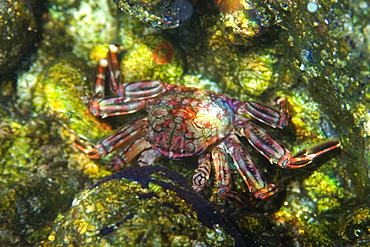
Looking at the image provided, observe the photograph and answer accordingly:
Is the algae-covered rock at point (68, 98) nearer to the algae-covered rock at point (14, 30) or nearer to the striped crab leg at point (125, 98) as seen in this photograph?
the striped crab leg at point (125, 98)

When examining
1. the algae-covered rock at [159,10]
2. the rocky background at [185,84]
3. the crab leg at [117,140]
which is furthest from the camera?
the crab leg at [117,140]

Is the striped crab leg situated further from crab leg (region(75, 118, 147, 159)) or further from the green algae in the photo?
the green algae

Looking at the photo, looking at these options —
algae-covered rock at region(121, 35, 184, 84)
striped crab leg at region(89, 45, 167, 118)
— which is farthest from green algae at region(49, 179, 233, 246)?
algae-covered rock at region(121, 35, 184, 84)

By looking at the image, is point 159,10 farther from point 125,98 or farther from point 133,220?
point 133,220

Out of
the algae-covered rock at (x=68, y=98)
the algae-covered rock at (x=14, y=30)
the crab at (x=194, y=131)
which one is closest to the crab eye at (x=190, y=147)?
the crab at (x=194, y=131)

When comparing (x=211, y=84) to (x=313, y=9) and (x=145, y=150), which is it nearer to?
(x=145, y=150)

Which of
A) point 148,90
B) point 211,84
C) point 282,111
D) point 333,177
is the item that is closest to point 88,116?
point 148,90
